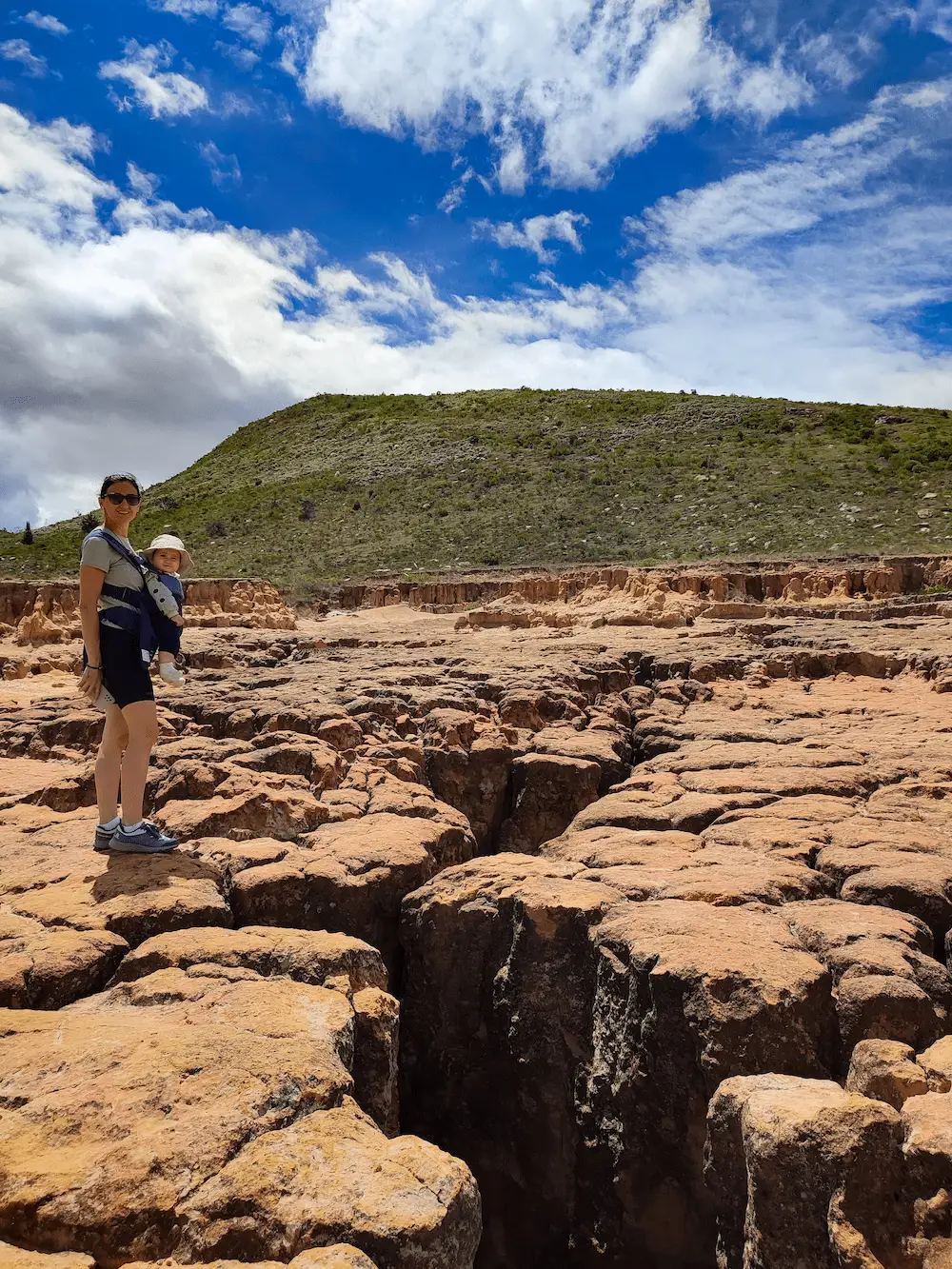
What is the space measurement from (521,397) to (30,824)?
49.7m

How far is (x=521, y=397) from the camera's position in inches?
2016

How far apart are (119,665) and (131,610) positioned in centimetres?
26

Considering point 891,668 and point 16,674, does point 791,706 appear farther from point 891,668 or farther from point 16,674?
point 16,674

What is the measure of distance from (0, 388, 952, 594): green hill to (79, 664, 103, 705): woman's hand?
22091 mm

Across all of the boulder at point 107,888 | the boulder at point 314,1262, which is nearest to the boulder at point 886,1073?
the boulder at point 314,1262

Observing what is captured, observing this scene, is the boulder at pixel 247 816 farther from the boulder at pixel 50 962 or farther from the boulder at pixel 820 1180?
the boulder at pixel 820 1180

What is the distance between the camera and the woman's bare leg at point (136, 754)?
3.78 m

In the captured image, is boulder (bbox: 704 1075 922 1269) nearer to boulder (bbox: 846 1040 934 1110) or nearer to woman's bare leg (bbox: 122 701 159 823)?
boulder (bbox: 846 1040 934 1110)

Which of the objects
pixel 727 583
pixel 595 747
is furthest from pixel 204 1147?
pixel 727 583

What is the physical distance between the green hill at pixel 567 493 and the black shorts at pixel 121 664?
22.0 m

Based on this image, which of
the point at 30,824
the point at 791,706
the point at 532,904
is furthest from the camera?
the point at 791,706

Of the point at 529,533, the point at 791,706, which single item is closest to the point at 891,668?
the point at 791,706

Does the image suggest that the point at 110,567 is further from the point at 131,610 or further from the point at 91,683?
the point at 91,683

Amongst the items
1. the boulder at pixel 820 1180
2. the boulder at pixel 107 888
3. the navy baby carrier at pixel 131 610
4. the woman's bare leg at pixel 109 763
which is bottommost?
the boulder at pixel 820 1180
